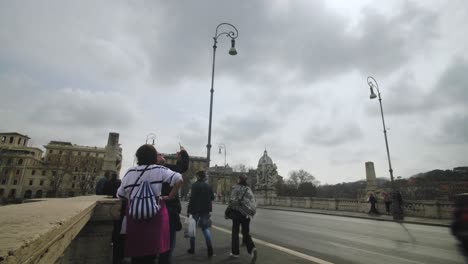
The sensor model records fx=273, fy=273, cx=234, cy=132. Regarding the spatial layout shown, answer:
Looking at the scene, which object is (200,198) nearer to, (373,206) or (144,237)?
(144,237)

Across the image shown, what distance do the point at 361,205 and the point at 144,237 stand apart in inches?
1067

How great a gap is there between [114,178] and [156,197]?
481cm

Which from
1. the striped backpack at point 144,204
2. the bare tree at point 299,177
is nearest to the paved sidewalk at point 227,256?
the striped backpack at point 144,204

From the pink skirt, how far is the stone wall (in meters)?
23.1

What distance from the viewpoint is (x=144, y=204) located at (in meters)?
2.96

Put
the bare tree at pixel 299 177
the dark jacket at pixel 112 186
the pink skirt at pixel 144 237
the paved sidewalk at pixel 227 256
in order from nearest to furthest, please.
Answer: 1. the pink skirt at pixel 144 237
2. the paved sidewalk at pixel 227 256
3. the dark jacket at pixel 112 186
4. the bare tree at pixel 299 177

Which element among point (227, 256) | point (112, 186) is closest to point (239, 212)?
point (227, 256)

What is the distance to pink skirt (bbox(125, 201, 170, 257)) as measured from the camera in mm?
2906

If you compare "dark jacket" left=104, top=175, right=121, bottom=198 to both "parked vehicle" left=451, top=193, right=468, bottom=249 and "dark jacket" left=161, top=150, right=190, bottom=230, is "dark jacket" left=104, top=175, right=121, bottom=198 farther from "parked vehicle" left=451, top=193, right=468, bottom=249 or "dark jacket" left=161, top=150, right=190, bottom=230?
"parked vehicle" left=451, top=193, right=468, bottom=249

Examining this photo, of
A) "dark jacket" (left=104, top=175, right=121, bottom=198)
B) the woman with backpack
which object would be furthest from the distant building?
the woman with backpack

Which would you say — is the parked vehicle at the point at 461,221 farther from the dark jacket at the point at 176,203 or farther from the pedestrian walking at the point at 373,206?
the pedestrian walking at the point at 373,206

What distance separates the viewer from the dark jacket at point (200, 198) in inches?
275

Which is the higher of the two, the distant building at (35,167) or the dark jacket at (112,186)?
the distant building at (35,167)

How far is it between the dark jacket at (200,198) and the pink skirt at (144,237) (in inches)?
155
